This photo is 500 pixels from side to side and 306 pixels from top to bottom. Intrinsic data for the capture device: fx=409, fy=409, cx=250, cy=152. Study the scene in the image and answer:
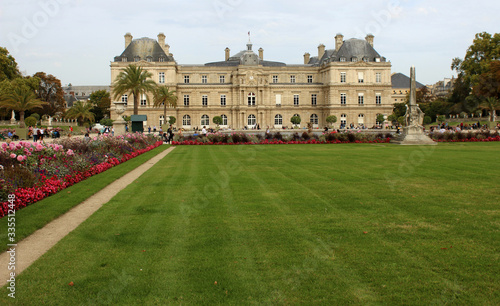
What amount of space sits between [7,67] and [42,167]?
2471 inches

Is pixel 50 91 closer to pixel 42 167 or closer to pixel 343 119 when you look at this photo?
pixel 343 119

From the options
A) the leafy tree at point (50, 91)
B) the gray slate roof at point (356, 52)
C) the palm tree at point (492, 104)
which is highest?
the gray slate roof at point (356, 52)

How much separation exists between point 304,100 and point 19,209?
7636cm

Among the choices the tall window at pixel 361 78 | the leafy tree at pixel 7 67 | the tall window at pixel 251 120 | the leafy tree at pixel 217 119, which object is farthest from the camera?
the tall window at pixel 361 78

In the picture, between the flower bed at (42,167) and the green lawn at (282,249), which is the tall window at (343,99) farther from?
the green lawn at (282,249)

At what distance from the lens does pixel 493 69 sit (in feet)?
168

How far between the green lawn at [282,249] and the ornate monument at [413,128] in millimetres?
21711

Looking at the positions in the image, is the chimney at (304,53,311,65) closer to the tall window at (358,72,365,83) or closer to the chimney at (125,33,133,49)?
the tall window at (358,72,365,83)

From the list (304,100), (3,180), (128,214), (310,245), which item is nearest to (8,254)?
(128,214)

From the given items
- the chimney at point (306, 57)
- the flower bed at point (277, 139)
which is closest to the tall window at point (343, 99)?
the chimney at point (306, 57)

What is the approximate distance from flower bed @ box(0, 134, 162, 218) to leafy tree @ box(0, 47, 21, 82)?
51.6m

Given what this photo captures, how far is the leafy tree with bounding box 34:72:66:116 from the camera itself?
266 feet

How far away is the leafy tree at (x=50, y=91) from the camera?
81062 millimetres

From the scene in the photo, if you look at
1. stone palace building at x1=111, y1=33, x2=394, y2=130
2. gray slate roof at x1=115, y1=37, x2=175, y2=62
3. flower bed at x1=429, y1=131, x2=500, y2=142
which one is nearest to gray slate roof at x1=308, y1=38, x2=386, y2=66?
stone palace building at x1=111, y1=33, x2=394, y2=130
